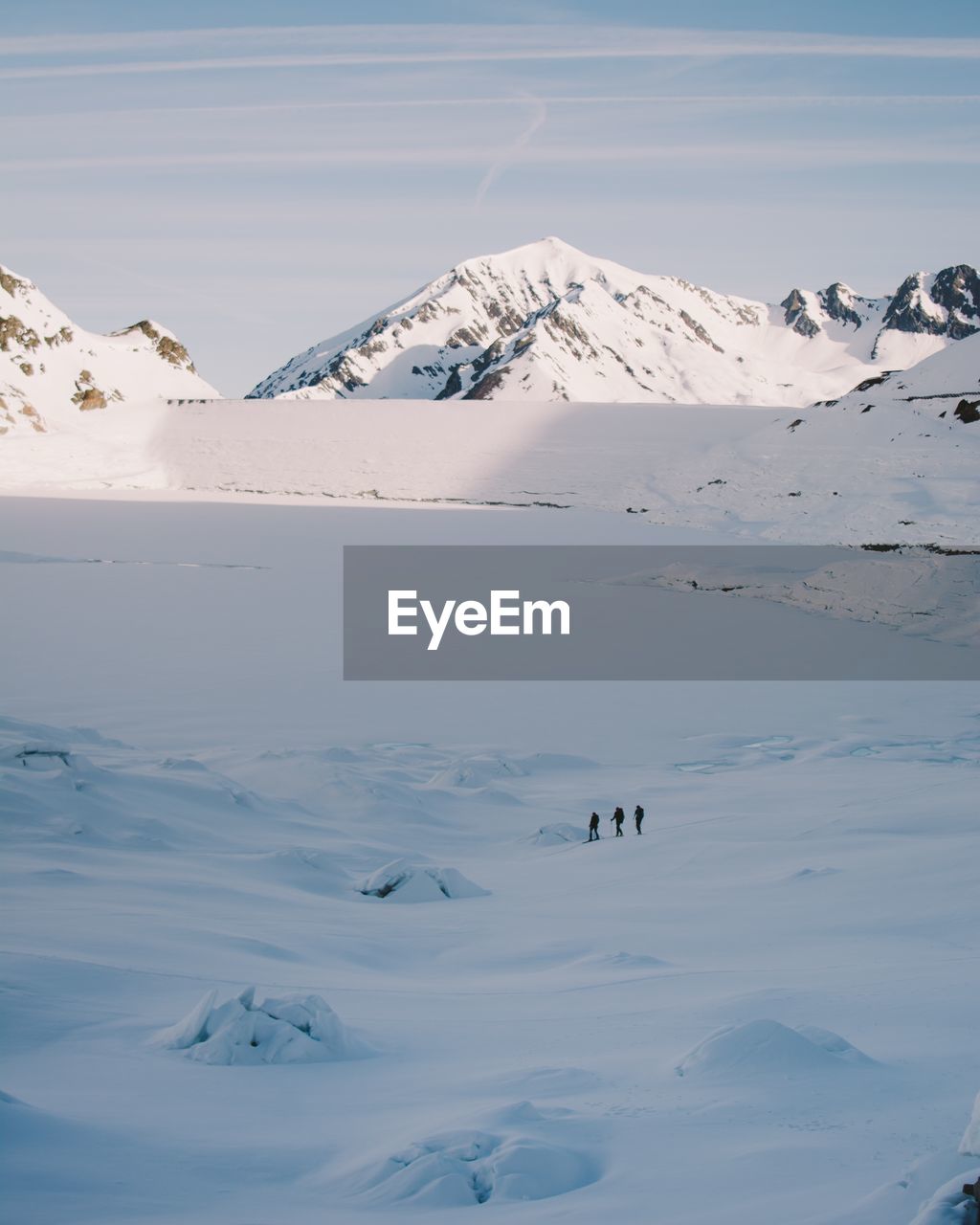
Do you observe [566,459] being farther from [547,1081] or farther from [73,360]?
[73,360]

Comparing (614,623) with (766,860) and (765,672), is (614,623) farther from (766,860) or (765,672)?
(766,860)

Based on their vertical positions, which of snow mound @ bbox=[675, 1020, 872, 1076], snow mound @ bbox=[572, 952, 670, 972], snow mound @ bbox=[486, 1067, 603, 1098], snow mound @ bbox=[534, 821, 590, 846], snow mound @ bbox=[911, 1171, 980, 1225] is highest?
snow mound @ bbox=[911, 1171, 980, 1225]

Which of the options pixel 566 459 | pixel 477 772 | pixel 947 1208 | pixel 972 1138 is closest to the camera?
pixel 947 1208

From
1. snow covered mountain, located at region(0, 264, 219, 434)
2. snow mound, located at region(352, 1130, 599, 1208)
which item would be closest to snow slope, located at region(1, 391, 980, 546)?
snow mound, located at region(352, 1130, 599, 1208)

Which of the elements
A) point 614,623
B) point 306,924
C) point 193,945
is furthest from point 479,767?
point 614,623

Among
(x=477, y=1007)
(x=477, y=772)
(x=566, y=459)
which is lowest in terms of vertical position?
(x=477, y=772)

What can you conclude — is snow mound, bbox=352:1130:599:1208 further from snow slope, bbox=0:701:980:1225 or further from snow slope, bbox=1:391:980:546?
snow slope, bbox=1:391:980:546

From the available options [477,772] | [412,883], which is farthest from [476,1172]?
[477,772]
